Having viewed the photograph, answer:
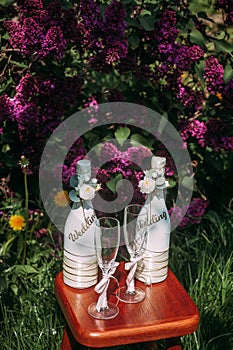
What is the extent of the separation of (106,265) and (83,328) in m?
0.18

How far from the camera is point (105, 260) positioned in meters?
1.87

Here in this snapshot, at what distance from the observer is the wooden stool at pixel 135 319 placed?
1.84 metres

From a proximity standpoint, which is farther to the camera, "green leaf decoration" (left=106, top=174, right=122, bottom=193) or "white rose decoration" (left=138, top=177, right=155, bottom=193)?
"green leaf decoration" (left=106, top=174, right=122, bottom=193)

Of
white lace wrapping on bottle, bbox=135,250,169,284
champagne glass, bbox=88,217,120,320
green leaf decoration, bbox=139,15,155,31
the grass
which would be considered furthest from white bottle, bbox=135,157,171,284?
green leaf decoration, bbox=139,15,155,31

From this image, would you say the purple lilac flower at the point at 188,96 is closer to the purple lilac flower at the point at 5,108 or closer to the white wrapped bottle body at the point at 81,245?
the purple lilac flower at the point at 5,108

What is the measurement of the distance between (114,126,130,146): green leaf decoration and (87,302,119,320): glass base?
80cm

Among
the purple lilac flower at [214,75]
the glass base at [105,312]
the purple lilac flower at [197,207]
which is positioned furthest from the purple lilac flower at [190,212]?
the glass base at [105,312]

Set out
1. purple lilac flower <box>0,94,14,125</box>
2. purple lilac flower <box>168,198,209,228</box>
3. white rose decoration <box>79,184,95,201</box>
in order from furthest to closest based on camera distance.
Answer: purple lilac flower <box>168,198,209,228</box> → purple lilac flower <box>0,94,14,125</box> → white rose decoration <box>79,184,95,201</box>

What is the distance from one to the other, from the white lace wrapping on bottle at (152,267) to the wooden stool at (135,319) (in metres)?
0.02

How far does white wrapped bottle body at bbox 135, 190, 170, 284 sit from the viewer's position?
203 centimetres

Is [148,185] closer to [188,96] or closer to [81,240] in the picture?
[81,240]

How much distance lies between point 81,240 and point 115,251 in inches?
5.4

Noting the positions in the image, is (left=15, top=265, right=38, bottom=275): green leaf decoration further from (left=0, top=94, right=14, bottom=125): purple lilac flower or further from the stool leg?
the stool leg

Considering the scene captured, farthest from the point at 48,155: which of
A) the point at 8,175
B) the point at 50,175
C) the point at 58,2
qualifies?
the point at 58,2
